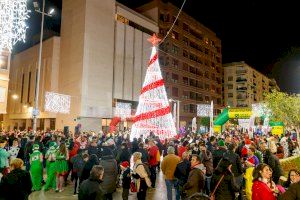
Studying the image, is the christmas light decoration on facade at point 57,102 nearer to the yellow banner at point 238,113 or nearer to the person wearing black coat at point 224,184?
the yellow banner at point 238,113

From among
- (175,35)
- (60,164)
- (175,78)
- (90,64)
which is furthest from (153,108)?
(175,35)

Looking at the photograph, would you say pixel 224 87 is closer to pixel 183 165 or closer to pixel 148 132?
pixel 148 132

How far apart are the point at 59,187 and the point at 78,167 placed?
185 cm

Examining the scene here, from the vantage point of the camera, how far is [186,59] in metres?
70.5

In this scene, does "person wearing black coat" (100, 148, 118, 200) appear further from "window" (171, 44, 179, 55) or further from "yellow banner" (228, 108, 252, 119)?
"window" (171, 44, 179, 55)

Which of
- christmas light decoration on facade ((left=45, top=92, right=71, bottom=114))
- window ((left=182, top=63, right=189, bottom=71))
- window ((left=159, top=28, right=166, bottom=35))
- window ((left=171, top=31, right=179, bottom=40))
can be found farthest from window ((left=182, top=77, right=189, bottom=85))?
christmas light decoration on facade ((left=45, top=92, right=71, bottom=114))

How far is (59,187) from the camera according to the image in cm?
1225

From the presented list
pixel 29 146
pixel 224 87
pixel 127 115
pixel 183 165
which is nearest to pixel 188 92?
pixel 127 115

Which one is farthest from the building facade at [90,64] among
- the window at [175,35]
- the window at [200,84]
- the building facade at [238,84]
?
the building facade at [238,84]

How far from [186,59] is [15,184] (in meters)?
66.0

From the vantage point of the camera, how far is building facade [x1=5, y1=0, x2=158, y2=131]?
151ft

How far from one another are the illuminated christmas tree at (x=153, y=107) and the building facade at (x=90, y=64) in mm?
23847

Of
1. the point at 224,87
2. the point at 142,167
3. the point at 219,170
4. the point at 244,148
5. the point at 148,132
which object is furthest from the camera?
the point at 224,87

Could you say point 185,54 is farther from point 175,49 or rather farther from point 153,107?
point 153,107
